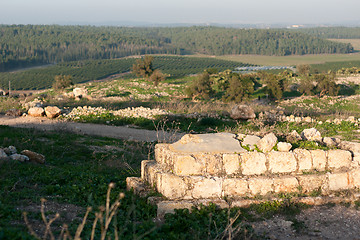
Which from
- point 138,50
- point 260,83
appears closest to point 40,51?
point 138,50

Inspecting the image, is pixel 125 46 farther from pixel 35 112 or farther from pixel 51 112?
pixel 51 112

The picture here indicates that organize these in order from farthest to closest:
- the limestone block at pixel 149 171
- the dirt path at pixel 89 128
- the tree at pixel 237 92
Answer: the tree at pixel 237 92, the dirt path at pixel 89 128, the limestone block at pixel 149 171

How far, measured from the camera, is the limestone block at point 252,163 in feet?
22.5

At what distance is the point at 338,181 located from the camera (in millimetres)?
6957

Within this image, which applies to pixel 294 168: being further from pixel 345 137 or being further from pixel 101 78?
pixel 101 78

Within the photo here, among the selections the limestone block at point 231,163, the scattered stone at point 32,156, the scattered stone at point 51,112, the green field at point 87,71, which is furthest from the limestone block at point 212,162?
the green field at point 87,71

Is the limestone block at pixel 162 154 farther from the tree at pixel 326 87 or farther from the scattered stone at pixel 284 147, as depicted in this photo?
the tree at pixel 326 87

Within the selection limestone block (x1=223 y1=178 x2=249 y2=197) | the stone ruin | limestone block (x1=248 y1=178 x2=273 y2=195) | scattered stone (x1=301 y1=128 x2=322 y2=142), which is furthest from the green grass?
scattered stone (x1=301 y1=128 x2=322 y2=142)

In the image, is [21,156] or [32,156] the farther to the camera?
[32,156]

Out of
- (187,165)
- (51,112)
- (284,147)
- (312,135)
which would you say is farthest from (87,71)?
(284,147)

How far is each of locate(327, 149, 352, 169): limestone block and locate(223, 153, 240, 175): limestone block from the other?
202 centimetres

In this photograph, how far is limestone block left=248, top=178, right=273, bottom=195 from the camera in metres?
6.61

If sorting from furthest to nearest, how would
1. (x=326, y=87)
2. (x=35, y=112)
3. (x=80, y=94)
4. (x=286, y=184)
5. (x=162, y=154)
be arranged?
(x=326, y=87)
(x=80, y=94)
(x=35, y=112)
(x=162, y=154)
(x=286, y=184)

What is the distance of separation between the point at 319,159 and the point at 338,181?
56 cm
